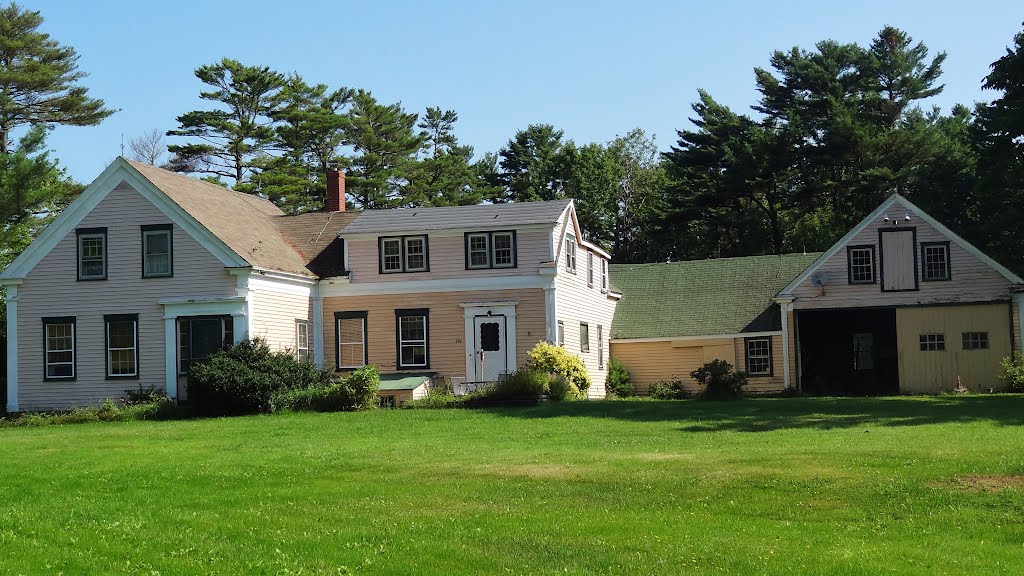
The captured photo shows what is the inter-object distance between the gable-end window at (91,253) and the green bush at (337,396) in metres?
7.50

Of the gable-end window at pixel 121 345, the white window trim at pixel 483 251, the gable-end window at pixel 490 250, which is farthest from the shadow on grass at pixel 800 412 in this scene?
the gable-end window at pixel 121 345

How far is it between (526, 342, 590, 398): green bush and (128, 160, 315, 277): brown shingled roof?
7777 mm

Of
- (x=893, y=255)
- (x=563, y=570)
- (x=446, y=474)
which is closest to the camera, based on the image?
(x=563, y=570)

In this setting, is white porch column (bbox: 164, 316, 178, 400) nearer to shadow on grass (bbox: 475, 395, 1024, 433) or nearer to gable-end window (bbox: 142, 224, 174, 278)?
gable-end window (bbox: 142, 224, 174, 278)

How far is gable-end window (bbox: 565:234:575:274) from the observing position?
37.4 m

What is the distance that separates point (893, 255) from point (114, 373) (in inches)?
977

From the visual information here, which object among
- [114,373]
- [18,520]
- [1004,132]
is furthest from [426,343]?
[18,520]

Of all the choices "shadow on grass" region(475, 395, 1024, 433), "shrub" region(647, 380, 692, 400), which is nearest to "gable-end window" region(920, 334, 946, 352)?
"shadow on grass" region(475, 395, 1024, 433)

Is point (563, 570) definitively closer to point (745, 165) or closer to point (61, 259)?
point (61, 259)

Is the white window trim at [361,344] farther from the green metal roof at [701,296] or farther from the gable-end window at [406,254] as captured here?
the green metal roof at [701,296]

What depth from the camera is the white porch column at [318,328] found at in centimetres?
3659

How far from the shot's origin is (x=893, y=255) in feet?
126

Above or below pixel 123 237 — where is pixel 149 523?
below

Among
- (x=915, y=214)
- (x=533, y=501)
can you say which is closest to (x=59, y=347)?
(x=533, y=501)
